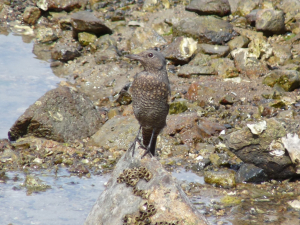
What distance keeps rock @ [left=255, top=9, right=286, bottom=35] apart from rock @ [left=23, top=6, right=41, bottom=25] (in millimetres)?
8251

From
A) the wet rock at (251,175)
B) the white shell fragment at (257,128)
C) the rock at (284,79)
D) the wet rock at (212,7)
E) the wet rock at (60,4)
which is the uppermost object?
the white shell fragment at (257,128)

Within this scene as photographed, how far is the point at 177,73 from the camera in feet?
41.0

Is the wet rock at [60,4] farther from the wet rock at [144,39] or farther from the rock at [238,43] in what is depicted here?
the rock at [238,43]

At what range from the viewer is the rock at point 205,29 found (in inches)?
529

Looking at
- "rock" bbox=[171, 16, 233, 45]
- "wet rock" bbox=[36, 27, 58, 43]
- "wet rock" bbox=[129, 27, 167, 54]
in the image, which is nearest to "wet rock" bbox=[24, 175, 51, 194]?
"wet rock" bbox=[129, 27, 167, 54]

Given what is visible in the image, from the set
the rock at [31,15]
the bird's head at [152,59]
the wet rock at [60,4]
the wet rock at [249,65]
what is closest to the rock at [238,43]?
the wet rock at [249,65]

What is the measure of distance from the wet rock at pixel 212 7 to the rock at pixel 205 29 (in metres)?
0.55

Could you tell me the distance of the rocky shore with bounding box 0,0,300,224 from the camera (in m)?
7.84

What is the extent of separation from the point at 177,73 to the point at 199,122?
282cm

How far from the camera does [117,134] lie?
981cm

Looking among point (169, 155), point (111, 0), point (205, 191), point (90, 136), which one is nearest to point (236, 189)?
Result: point (205, 191)

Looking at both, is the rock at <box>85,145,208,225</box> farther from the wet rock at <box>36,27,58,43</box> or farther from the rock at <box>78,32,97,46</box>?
the wet rock at <box>36,27,58,43</box>

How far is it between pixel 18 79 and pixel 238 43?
6.74 meters

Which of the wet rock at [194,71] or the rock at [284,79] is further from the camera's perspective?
the wet rock at [194,71]
